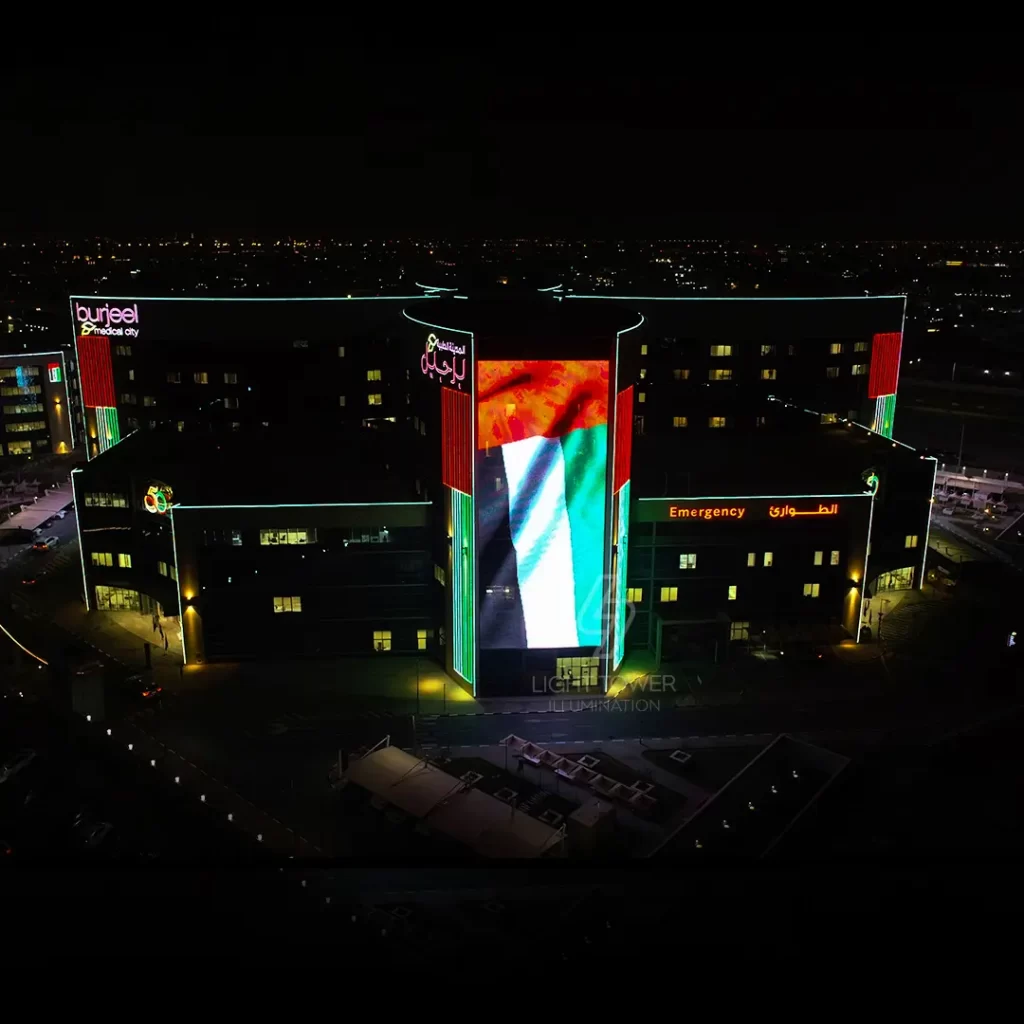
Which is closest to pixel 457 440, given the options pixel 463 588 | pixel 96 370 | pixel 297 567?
pixel 463 588

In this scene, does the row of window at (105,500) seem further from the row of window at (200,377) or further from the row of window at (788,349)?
the row of window at (788,349)

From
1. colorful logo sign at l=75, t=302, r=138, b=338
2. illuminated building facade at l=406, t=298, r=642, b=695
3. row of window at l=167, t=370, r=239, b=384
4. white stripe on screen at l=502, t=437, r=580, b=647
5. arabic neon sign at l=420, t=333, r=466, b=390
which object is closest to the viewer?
illuminated building facade at l=406, t=298, r=642, b=695

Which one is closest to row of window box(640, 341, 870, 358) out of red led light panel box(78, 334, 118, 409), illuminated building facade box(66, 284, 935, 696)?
illuminated building facade box(66, 284, 935, 696)

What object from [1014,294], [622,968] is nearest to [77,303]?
[622,968]

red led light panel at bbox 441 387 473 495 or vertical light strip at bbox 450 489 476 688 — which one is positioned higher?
red led light panel at bbox 441 387 473 495

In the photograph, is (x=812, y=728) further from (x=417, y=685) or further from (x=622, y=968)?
(x=622, y=968)

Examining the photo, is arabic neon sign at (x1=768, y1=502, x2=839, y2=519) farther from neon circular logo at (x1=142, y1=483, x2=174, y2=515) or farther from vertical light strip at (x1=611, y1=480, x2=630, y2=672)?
neon circular logo at (x1=142, y1=483, x2=174, y2=515)

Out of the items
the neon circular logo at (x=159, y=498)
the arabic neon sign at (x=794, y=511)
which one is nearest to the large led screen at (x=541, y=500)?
the arabic neon sign at (x=794, y=511)

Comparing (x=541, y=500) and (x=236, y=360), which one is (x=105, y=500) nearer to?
(x=236, y=360)
